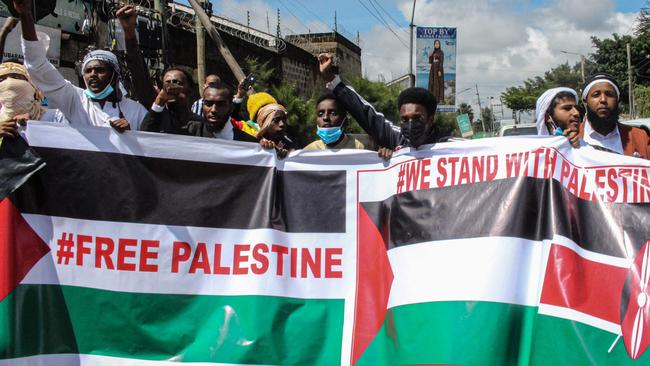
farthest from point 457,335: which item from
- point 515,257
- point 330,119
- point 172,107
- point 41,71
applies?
point 41,71

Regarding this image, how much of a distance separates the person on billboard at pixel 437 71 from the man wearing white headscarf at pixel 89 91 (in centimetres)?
1317

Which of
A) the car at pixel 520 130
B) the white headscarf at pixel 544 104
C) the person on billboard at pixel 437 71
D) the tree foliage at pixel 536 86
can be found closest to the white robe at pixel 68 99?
the white headscarf at pixel 544 104

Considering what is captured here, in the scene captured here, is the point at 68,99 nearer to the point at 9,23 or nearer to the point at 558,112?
the point at 9,23

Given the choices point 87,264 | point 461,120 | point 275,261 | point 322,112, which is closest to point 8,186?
point 87,264

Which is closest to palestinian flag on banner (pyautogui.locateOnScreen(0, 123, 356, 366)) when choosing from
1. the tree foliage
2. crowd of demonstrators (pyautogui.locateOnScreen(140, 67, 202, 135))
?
crowd of demonstrators (pyautogui.locateOnScreen(140, 67, 202, 135))

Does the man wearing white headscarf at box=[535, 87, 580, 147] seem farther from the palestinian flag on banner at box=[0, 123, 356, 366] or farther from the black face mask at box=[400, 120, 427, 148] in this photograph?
the palestinian flag on banner at box=[0, 123, 356, 366]

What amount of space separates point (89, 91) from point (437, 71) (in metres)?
13.7

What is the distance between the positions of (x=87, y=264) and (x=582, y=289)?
7.73ft

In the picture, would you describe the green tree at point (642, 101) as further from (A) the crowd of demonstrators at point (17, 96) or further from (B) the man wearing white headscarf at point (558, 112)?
(A) the crowd of demonstrators at point (17, 96)

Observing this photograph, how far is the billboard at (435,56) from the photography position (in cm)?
1582

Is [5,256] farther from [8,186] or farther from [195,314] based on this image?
[195,314]

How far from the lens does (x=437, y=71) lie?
16.3m

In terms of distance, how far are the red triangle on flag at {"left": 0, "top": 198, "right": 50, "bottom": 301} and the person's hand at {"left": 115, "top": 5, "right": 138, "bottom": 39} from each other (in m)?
1.08

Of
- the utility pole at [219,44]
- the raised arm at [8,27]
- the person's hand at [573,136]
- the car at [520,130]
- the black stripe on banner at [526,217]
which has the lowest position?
the black stripe on banner at [526,217]
